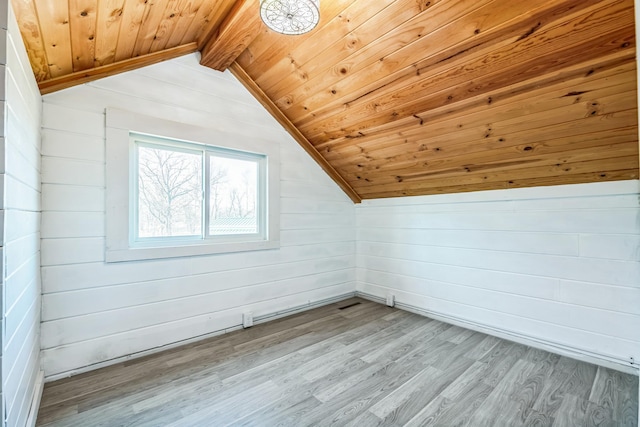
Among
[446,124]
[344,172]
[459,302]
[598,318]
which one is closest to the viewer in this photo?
[598,318]

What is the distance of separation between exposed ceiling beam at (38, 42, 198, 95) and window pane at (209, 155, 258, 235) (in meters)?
0.84

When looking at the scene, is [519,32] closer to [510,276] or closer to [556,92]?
[556,92]

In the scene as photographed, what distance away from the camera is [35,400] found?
1.52m

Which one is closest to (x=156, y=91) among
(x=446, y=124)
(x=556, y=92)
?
(x=446, y=124)

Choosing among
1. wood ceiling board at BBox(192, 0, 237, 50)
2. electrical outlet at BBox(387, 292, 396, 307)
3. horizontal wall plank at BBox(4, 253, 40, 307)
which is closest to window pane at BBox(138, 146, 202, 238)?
horizontal wall plank at BBox(4, 253, 40, 307)

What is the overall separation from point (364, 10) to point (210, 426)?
2.48 metres

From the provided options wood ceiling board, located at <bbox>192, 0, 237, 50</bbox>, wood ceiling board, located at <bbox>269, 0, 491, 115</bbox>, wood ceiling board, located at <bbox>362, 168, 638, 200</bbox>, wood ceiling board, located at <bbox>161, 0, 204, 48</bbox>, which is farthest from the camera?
wood ceiling board, located at <bbox>362, 168, 638, 200</bbox>

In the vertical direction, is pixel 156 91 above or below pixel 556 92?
above

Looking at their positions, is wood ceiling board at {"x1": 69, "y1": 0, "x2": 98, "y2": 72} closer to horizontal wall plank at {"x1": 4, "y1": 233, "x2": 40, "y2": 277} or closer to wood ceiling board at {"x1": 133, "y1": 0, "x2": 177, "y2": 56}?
wood ceiling board at {"x1": 133, "y1": 0, "x2": 177, "y2": 56}

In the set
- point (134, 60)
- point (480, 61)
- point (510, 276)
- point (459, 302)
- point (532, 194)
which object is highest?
point (134, 60)

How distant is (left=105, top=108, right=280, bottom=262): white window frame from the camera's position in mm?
1974

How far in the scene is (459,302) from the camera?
108 inches

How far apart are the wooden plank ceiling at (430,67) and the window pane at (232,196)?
0.75 m

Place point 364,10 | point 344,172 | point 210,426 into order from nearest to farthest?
1. point 210,426
2. point 364,10
3. point 344,172
